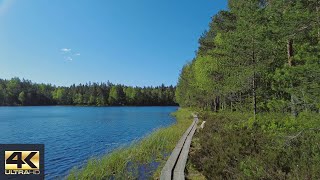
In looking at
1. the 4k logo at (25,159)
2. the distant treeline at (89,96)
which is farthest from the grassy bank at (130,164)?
the distant treeline at (89,96)

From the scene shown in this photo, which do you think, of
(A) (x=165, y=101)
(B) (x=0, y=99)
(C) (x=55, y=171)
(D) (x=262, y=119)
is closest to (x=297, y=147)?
(D) (x=262, y=119)

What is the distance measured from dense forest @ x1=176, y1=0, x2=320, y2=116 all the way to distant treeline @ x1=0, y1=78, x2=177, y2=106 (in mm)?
133556

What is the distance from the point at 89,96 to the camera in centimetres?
17788

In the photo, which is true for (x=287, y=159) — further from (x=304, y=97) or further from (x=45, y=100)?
(x=45, y=100)

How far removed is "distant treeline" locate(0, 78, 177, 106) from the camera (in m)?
174

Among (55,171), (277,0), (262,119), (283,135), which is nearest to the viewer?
(283,135)

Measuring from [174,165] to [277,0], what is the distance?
333 inches

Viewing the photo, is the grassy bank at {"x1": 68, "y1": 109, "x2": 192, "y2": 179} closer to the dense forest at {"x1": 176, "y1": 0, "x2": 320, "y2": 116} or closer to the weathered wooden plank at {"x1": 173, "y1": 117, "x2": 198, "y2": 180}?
Result: the weathered wooden plank at {"x1": 173, "y1": 117, "x2": 198, "y2": 180}

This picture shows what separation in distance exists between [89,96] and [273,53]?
162 meters

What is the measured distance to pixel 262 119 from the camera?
773 inches

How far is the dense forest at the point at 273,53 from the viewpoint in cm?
1202

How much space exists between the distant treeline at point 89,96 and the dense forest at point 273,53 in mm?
133556

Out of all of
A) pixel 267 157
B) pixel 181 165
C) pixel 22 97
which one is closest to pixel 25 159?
pixel 181 165

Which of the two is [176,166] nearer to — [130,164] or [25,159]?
[130,164]
